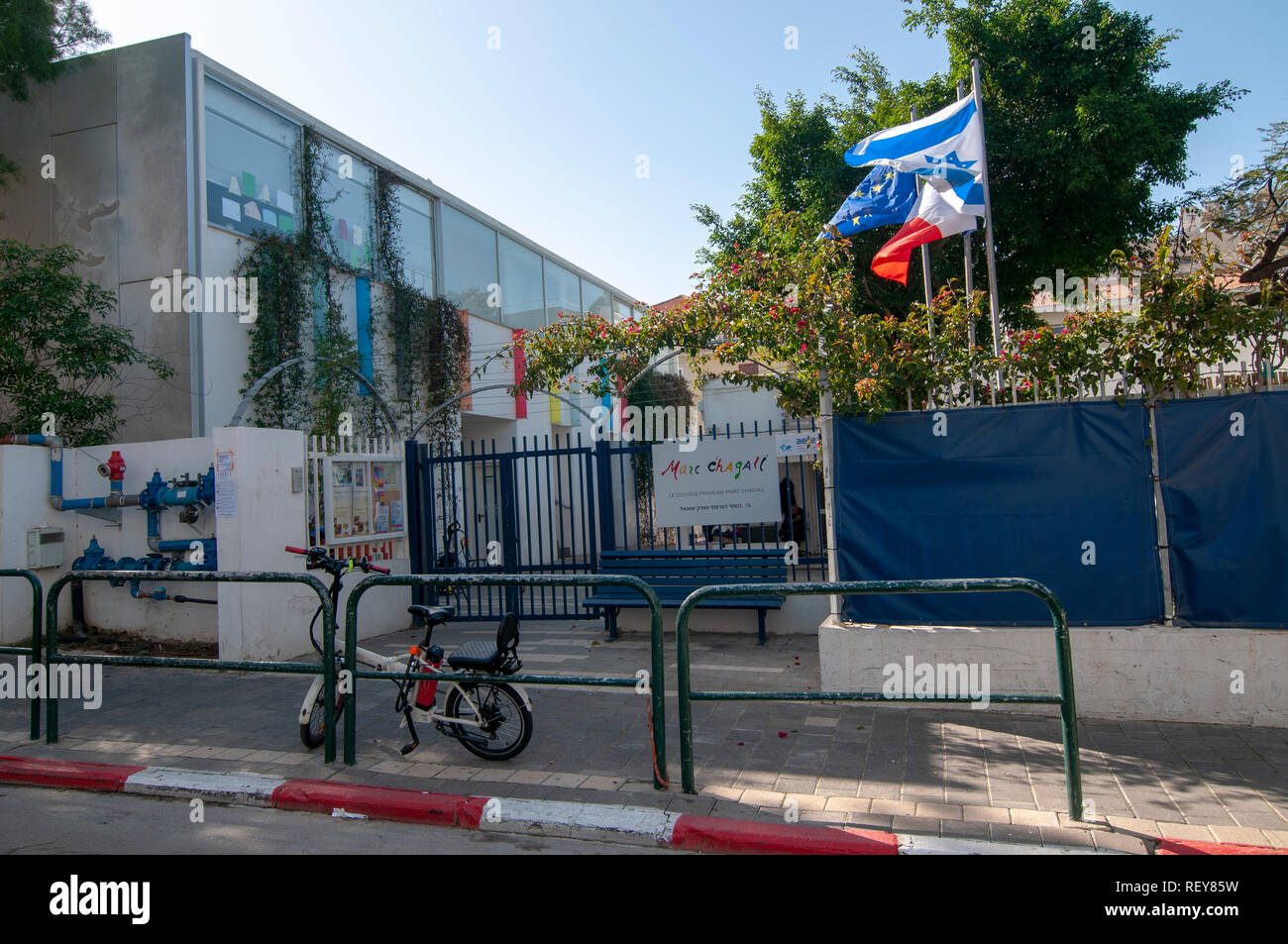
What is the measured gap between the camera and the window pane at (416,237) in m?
17.6

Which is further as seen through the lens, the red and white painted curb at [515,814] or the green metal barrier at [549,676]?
the green metal barrier at [549,676]

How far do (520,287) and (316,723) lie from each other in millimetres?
18046

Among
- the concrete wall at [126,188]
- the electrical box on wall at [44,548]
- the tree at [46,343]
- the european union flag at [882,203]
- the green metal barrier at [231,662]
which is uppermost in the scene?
the concrete wall at [126,188]

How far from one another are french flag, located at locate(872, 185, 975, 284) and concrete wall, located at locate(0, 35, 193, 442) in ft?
33.4

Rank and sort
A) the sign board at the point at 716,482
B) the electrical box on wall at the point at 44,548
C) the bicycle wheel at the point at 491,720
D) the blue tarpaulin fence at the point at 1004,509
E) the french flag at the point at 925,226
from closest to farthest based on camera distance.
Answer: the bicycle wheel at the point at 491,720 < the blue tarpaulin fence at the point at 1004,509 < the french flag at the point at 925,226 < the sign board at the point at 716,482 < the electrical box on wall at the point at 44,548

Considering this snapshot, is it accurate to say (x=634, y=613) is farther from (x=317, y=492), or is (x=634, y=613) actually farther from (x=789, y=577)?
(x=317, y=492)

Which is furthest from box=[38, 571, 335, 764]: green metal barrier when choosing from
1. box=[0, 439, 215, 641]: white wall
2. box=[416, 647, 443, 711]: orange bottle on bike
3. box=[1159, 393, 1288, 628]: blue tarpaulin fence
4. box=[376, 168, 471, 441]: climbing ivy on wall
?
box=[376, 168, 471, 441]: climbing ivy on wall

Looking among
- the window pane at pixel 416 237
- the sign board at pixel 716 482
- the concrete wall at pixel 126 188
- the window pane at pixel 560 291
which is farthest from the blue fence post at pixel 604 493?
the window pane at pixel 560 291

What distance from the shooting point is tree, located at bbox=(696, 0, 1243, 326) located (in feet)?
41.9

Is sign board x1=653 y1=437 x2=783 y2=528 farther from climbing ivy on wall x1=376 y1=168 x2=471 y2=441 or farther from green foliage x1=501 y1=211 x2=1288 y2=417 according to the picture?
climbing ivy on wall x1=376 y1=168 x2=471 y2=441

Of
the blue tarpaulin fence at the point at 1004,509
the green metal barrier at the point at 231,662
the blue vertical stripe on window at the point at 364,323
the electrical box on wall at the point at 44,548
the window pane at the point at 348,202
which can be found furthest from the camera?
the blue vertical stripe on window at the point at 364,323

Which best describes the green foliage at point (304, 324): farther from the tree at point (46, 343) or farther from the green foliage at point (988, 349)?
the green foliage at point (988, 349)

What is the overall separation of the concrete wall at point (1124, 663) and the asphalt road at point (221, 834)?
9.24 feet
